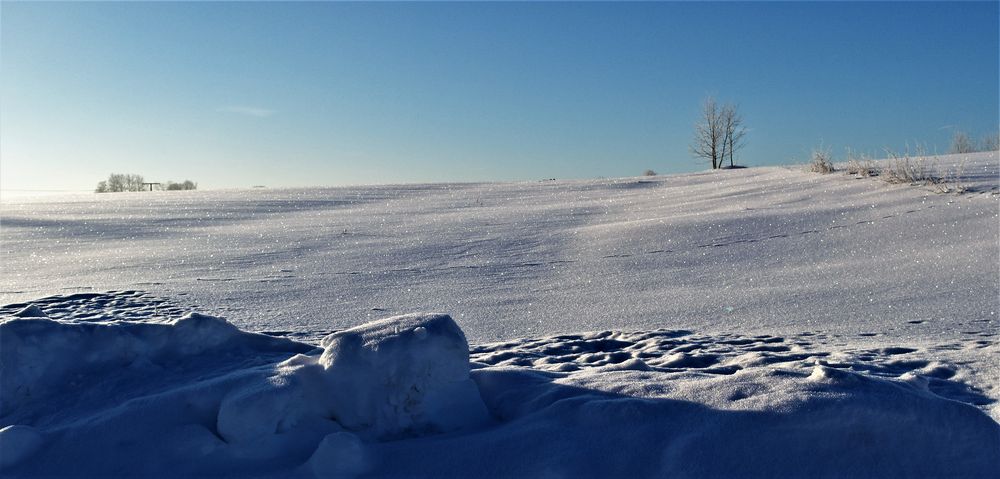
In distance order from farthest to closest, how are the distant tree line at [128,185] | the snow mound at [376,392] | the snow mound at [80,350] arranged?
the distant tree line at [128,185] < the snow mound at [80,350] < the snow mound at [376,392]

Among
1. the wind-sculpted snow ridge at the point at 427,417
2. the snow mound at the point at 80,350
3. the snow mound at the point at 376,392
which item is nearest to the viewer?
the wind-sculpted snow ridge at the point at 427,417

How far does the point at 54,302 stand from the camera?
130 inches

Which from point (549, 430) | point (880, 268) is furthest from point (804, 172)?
point (549, 430)

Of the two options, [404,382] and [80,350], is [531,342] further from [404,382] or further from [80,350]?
[80,350]

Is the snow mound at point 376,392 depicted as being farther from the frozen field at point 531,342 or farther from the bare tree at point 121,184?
the bare tree at point 121,184

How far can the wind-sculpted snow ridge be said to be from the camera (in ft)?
4.36

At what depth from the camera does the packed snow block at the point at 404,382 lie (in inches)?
58.3

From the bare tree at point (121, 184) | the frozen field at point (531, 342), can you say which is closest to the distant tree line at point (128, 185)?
the bare tree at point (121, 184)

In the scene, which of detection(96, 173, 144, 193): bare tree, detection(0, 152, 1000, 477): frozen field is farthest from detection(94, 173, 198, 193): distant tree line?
detection(0, 152, 1000, 477): frozen field

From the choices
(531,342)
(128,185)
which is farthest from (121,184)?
(531,342)

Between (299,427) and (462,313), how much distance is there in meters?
1.65

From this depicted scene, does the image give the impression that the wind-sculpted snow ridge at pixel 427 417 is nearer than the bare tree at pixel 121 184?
Yes

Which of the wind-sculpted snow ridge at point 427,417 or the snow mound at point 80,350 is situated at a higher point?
the snow mound at point 80,350

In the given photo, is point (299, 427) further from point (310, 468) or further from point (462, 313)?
point (462, 313)
